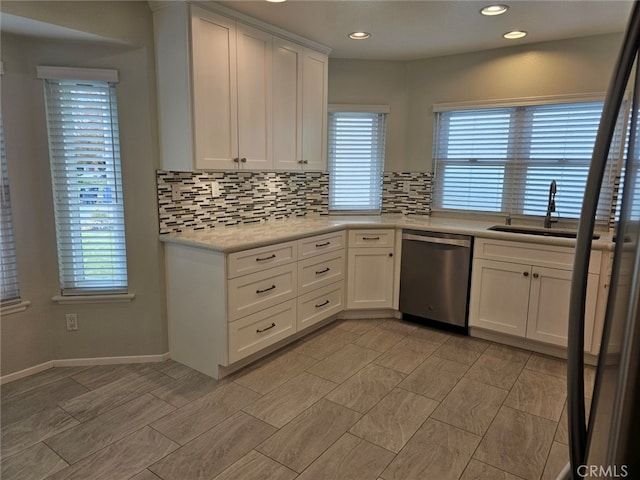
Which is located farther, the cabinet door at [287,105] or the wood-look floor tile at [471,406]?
the cabinet door at [287,105]

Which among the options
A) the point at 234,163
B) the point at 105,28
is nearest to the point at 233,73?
the point at 234,163

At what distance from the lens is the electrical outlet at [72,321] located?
2.83 metres

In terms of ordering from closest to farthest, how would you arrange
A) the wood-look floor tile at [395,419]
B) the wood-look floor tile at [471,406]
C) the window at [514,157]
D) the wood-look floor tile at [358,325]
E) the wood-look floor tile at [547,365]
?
the wood-look floor tile at [395,419]
the wood-look floor tile at [471,406]
the wood-look floor tile at [547,365]
the window at [514,157]
the wood-look floor tile at [358,325]

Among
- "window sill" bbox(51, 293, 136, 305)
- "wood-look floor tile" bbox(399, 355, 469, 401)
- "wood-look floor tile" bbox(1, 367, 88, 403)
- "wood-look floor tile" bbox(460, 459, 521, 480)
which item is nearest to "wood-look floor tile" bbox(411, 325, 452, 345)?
"wood-look floor tile" bbox(399, 355, 469, 401)

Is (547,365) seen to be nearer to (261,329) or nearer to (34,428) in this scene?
(261,329)

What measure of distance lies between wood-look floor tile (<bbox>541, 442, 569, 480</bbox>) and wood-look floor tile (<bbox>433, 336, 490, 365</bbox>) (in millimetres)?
922

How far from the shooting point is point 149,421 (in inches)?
90.0

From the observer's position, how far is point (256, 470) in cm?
192

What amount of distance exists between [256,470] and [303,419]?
448mm

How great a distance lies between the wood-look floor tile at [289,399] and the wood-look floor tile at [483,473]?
916 millimetres

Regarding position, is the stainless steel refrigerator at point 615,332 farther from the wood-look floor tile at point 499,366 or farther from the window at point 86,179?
the window at point 86,179

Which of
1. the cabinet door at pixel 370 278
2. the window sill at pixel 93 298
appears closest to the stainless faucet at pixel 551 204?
the cabinet door at pixel 370 278

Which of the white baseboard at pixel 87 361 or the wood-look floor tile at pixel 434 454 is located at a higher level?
the white baseboard at pixel 87 361

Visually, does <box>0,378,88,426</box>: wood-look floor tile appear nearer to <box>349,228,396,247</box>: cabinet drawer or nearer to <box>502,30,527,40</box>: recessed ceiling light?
<box>349,228,396,247</box>: cabinet drawer
